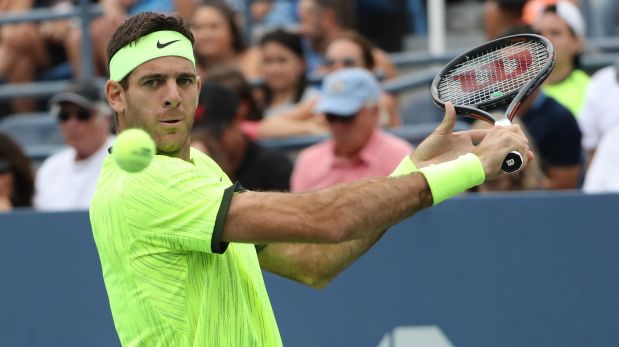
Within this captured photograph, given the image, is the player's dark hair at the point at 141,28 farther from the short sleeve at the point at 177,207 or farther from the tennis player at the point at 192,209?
the short sleeve at the point at 177,207

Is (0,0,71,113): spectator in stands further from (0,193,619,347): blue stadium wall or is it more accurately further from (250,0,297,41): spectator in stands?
(0,193,619,347): blue stadium wall

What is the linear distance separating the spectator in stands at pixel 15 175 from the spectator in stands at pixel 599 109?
3.23 metres

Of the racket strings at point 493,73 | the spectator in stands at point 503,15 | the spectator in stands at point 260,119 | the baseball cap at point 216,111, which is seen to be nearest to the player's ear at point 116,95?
the racket strings at point 493,73

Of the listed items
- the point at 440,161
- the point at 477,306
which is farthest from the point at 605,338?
the point at 440,161

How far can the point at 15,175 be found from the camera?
269 inches

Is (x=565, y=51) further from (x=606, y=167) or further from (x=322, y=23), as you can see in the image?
(x=322, y=23)

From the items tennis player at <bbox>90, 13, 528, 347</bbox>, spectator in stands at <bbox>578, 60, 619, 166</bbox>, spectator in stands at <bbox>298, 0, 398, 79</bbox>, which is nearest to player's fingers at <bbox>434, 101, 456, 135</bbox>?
tennis player at <bbox>90, 13, 528, 347</bbox>

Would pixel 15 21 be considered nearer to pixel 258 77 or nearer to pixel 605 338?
pixel 258 77

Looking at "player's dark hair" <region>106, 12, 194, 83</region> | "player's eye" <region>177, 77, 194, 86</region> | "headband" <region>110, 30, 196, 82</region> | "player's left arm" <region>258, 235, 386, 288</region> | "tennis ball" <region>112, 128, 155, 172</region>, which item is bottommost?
"player's left arm" <region>258, 235, 386, 288</region>

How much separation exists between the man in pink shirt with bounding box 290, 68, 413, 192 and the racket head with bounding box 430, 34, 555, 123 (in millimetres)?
2170

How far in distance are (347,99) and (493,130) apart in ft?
9.95

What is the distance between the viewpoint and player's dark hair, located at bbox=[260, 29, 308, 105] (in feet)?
24.4

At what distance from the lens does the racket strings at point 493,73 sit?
3812 mm

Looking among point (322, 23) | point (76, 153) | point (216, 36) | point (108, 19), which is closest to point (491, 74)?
point (76, 153)
